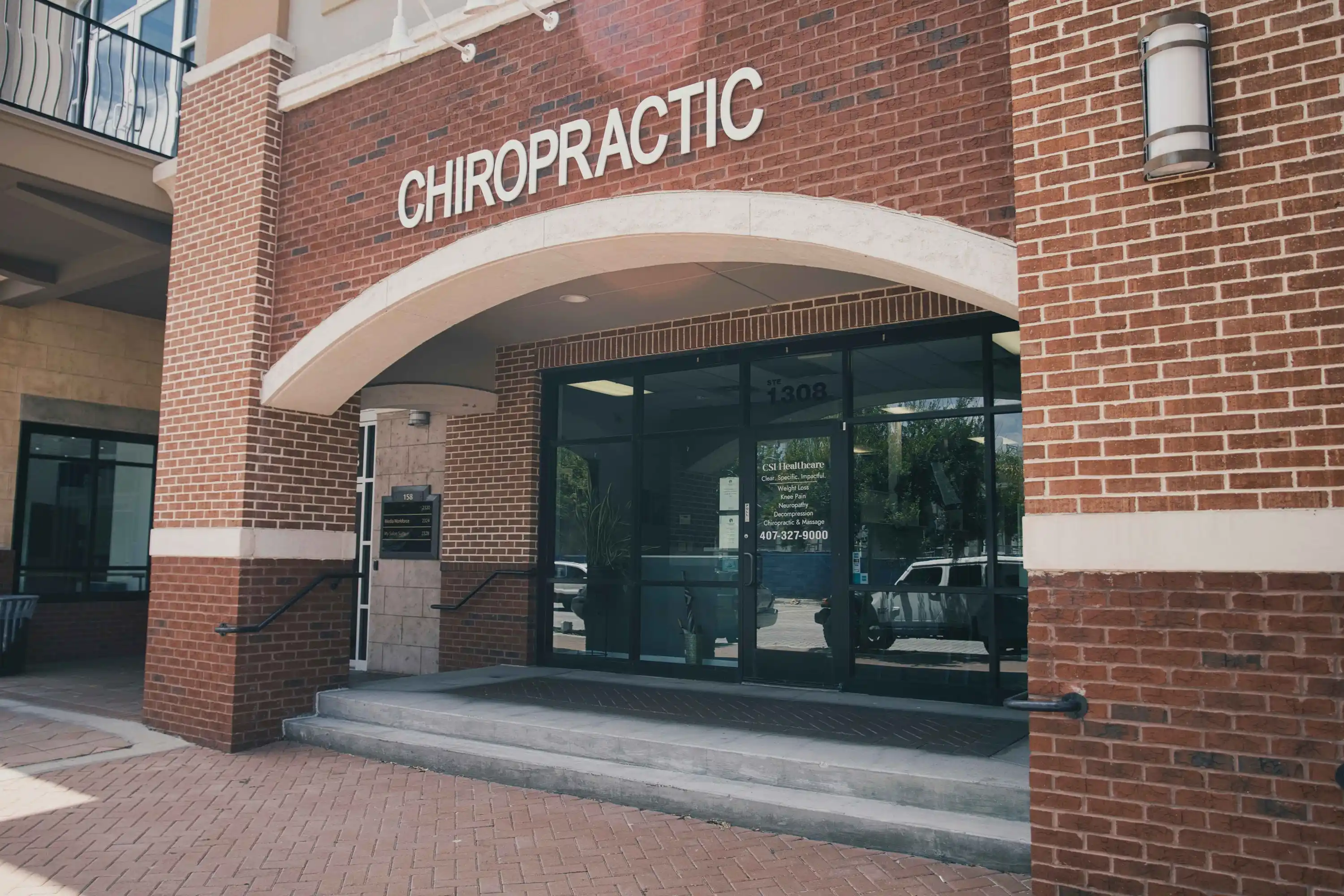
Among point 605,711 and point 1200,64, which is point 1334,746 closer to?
point 1200,64

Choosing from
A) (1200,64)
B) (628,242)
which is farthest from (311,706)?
(1200,64)

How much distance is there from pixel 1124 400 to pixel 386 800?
185 inches

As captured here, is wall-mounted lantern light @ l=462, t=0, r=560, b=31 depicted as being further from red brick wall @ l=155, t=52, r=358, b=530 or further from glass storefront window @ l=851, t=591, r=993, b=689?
glass storefront window @ l=851, t=591, r=993, b=689

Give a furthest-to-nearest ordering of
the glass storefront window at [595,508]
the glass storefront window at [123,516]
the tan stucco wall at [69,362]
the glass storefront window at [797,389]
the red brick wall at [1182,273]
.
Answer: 1. the glass storefront window at [123,516]
2. the tan stucco wall at [69,362]
3. the glass storefront window at [595,508]
4. the glass storefront window at [797,389]
5. the red brick wall at [1182,273]

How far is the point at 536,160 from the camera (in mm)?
6375

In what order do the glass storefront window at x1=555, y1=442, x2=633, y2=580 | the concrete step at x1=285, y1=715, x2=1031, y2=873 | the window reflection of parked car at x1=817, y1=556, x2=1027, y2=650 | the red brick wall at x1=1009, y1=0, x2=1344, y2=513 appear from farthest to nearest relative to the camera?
the glass storefront window at x1=555, y1=442, x2=633, y2=580 → the window reflection of parked car at x1=817, y1=556, x2=1027, y2=650 → the concrete step at x1=285, y1=715, x2=1031, y2=873 → the red brick wall at x1=1009, y1=0, x2=1344, y2=513

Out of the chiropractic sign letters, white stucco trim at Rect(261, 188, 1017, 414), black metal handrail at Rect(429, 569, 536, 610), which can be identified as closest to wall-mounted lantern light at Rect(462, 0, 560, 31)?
the chiropractic sign letters

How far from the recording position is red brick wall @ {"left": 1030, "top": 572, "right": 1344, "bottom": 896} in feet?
11.5

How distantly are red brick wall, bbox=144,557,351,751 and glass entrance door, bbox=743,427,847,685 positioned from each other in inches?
135

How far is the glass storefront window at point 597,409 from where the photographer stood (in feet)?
32.0

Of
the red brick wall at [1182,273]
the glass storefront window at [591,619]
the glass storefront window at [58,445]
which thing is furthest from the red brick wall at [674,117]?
the glass storefront window at [58,445]

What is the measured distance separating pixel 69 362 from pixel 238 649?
643 centimetres

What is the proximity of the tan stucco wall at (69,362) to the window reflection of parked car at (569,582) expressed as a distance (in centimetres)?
562

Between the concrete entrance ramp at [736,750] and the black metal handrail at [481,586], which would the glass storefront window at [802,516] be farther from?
the concrete entrance ramp at [736,750]
